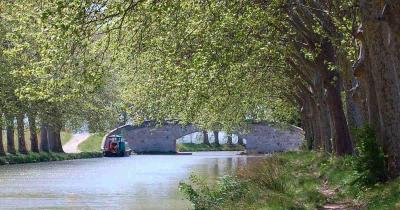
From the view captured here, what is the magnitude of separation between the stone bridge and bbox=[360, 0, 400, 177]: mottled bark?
7316cm

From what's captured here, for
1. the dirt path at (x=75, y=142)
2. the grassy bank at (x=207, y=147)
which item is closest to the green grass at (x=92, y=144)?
the dirt path at (x=75, y=142)

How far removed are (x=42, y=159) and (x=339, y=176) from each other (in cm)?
3727

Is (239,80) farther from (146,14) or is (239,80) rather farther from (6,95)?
(6,95)

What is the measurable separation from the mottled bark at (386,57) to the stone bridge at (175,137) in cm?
7316

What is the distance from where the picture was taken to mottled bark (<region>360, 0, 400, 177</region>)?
14453 millimetres

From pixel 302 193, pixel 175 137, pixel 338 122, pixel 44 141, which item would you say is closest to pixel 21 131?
pixel 44 141

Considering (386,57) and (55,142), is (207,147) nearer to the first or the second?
(55,142)

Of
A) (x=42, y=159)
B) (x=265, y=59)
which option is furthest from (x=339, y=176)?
(x=42, y=159)

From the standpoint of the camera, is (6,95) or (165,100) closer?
(165,100)

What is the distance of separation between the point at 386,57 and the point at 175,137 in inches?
3223

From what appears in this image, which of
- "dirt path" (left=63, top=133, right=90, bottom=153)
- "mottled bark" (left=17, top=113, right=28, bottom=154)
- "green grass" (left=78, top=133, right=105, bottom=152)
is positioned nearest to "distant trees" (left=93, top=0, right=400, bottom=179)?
"mottled bark" (left=17, top=113, right=28, bottom=154)

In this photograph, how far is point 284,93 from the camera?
44562 millimetres

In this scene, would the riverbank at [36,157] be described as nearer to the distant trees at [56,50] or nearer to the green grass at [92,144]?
the green grass at [92,144]

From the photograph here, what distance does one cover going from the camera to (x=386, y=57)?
14.7 metres
